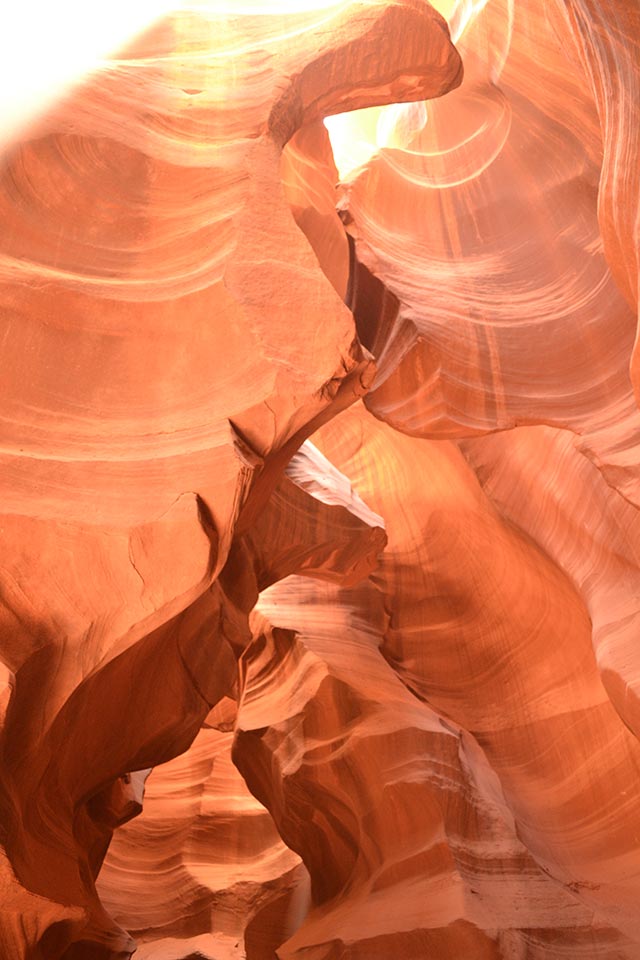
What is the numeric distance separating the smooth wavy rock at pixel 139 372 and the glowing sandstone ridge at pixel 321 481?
0.05 ft

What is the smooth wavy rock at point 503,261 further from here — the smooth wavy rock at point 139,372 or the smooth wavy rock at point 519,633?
the smooth wavy rock at point 139,372

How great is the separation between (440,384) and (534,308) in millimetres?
844

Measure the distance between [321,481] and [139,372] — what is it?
8.12 feet

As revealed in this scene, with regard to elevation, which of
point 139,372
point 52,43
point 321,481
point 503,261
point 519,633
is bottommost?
point 519,633

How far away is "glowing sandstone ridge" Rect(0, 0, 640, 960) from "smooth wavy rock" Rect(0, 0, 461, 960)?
2cm

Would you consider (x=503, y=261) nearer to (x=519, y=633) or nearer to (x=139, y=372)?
(x=519, y=633)

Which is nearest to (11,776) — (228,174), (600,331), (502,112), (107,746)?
(107,746)

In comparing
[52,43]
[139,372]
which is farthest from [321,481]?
[52,43]

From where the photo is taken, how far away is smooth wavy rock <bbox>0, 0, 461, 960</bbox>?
374 centimetres

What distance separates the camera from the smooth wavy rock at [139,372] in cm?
374

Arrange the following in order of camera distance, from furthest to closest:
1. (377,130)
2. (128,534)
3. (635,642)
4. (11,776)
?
1. (377,130)
2. (635,642)
3. (11,776)
4. (128,534)

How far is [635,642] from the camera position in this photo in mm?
5562

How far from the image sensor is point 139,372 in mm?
4051

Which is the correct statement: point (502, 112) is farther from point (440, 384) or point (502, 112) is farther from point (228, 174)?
point (228, 174)
